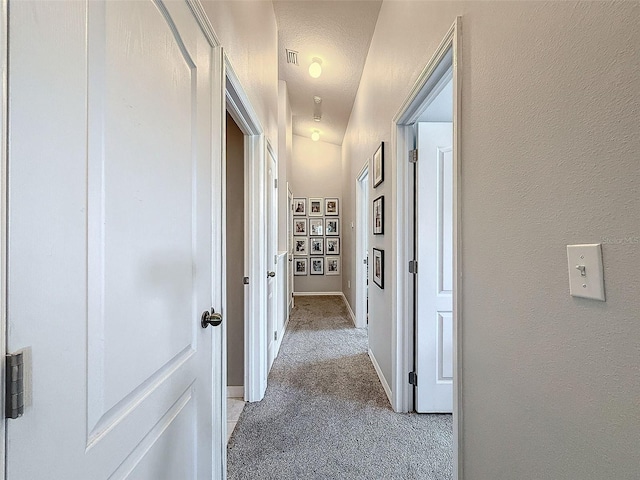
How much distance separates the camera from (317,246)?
6.48 m

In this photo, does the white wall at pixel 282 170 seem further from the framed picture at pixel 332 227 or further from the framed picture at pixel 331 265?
the framed picture at pixel 331 265

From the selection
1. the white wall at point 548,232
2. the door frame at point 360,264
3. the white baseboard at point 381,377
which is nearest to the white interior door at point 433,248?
the white baseboard at point 381,377

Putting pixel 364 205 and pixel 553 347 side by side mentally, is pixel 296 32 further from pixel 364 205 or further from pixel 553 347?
pixel 553 347

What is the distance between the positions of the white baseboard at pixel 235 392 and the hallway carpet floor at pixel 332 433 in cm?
13

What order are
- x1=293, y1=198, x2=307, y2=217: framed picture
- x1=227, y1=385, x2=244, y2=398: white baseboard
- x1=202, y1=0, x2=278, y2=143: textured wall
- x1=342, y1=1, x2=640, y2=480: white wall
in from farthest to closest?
1. x1=293, y1=198, x2=307, y2=217: framed picture
2. x1=227, y1=385, x2=244, y2=398: white baseboard
3. x1=202, y1=0, x2=278, y2=143: textured wall
4. x1=342, y1=1, x2=640, y2=480: white wall

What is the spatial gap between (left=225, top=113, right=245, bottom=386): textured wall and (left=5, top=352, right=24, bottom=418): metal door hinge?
1.85 metres

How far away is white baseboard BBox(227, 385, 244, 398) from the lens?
89.2 inches

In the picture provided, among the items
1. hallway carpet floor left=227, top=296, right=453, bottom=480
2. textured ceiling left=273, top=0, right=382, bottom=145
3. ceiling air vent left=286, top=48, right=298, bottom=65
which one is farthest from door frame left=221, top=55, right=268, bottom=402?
ceiling air vent left=286, top=48, right=298, bottom=65

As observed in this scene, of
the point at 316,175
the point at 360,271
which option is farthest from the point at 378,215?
the point at 316,175

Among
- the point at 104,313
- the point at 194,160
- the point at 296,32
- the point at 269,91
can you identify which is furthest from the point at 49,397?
the point at 296,32

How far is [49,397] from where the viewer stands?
46 centimetres

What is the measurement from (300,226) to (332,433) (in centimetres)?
484

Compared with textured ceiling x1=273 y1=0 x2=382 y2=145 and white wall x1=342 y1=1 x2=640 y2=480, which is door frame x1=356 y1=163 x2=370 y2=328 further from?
white wall x1=342 y1=1 x2=640 y2=480

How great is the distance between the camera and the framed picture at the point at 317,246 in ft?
21.2
